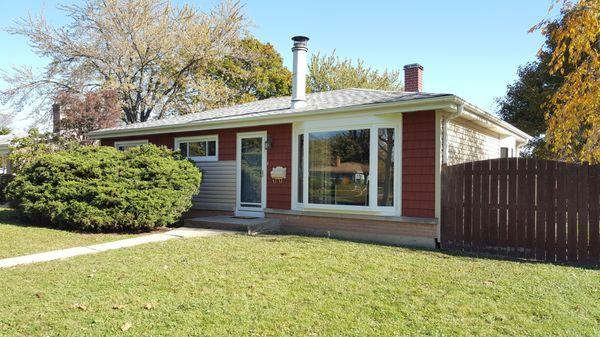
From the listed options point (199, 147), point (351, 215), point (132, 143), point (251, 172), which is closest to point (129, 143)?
point (132, 143)

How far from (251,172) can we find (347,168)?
115 inches

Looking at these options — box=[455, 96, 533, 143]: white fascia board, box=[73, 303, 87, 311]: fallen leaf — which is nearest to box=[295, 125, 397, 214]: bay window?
box=[455, 96, 533, 143]: white fascia board

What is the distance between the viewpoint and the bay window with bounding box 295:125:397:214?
8.54m

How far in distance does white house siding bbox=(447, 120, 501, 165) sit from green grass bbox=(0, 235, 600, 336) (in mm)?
2893

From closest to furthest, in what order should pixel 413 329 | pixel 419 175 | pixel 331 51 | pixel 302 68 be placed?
1. pixel 413 329
2. pixel 419 175
3. pixel 302 68
4. pixel 331 51

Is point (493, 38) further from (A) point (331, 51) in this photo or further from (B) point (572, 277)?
(A) point (331, 51)

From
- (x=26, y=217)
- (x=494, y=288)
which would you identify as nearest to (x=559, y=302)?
(x=494, y=288)

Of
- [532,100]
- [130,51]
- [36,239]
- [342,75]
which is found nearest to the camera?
[36,239]

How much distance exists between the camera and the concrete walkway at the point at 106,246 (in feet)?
20.6

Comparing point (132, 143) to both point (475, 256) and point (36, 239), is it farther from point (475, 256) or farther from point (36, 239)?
point (475, 256)

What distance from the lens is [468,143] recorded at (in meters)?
9.67

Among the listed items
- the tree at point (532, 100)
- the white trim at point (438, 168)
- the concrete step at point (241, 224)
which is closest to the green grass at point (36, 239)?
the concrete step at point (241, 224)

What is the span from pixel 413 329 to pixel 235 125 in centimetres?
780

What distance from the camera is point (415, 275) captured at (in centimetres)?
551
